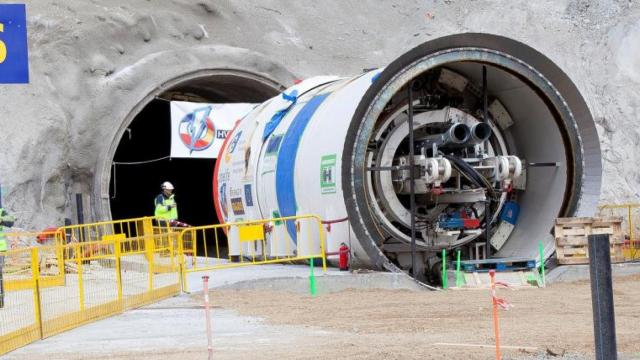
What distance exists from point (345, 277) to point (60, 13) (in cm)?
1506

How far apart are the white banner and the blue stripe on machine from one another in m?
8.73

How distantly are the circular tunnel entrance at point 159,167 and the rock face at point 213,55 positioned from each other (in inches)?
84.0

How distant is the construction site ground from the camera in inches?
385

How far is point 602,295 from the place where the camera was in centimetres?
714

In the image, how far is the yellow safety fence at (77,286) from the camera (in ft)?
40.1

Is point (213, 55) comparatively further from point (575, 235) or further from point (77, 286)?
point (77, 286)

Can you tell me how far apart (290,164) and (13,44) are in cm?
675

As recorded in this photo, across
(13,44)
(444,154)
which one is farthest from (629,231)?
(13,44)

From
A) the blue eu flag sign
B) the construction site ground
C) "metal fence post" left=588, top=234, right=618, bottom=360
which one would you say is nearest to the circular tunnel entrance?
Result: the construction site ground

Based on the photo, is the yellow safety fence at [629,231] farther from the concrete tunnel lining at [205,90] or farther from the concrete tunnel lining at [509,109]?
the concrete tunnel lining at [205,90]

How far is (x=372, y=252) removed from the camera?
15586 millimetres

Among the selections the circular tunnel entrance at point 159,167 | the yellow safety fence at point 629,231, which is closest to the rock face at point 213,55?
the yellow safety fence at point 629,231

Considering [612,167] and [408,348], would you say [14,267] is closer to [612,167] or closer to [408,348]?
[408,348]

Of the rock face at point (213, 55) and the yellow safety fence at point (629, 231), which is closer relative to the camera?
the yellow safety fence at point (629, 231)
